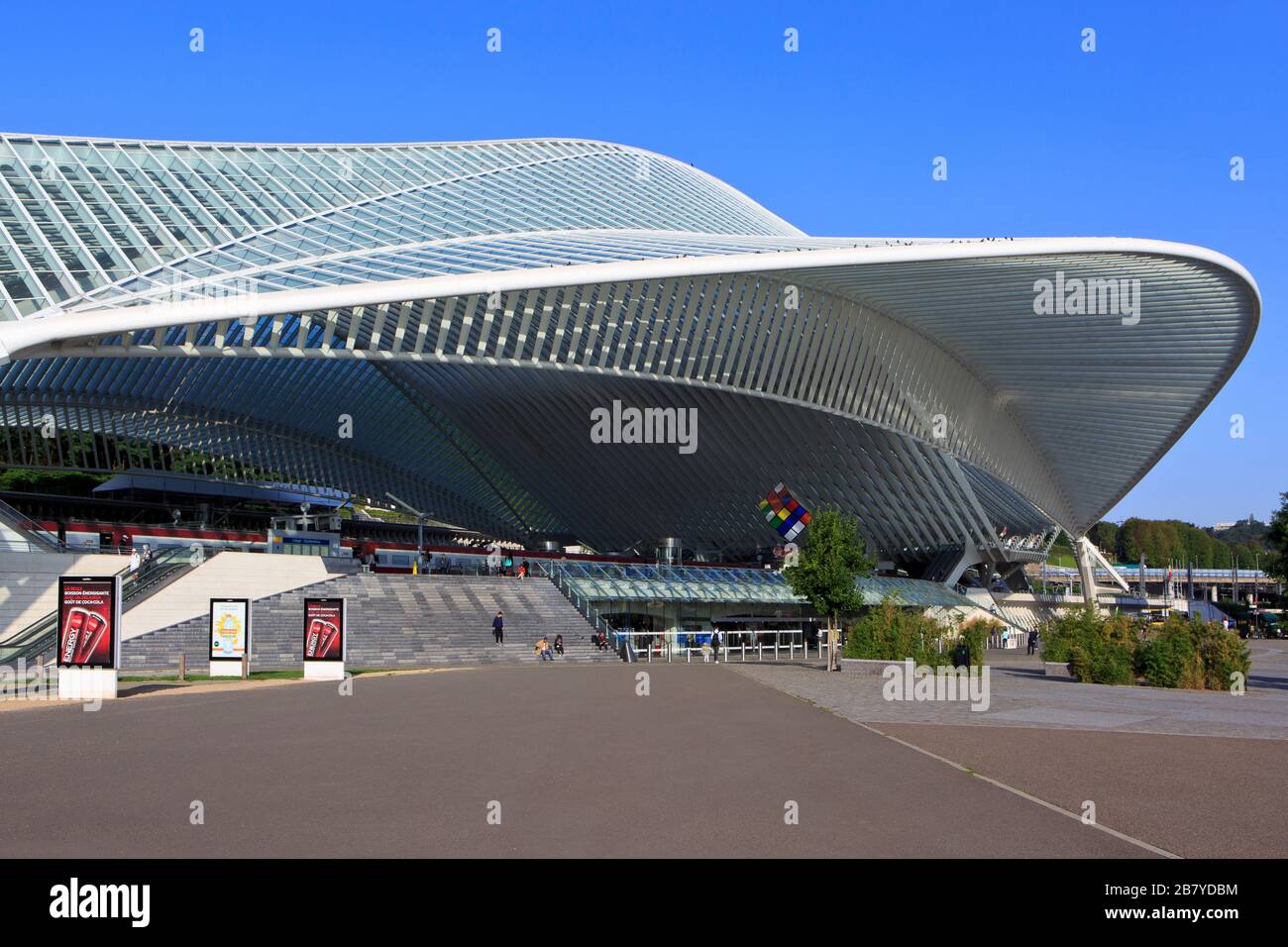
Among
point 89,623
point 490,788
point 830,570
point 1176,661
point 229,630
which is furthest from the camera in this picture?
point 830,570

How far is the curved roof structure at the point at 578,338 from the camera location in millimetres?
34344

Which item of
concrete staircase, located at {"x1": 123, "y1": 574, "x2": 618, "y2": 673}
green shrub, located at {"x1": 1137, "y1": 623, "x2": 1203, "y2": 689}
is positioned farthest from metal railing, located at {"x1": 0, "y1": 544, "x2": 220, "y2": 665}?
green shrub, located at {"x1": 1137, "y1": 623, "x2": 1203, "y2": 689}

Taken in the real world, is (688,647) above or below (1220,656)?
below

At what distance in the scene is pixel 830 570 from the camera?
129 ft

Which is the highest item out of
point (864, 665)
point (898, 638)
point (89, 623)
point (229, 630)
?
point (89, 623)

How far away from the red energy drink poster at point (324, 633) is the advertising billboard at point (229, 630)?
56.3 inches

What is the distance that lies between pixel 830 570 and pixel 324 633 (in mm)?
17015

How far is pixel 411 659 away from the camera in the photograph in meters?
37.3

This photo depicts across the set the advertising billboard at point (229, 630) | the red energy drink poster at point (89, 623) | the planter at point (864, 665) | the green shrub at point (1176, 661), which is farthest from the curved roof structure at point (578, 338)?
the green shrub at point (1176, 661)

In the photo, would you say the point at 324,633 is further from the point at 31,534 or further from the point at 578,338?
the point at 578,338

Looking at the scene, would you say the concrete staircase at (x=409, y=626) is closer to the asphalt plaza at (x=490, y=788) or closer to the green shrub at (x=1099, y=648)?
the asphalt plaza at (x=490, y=788)

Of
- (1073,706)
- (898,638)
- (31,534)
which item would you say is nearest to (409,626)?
(31,534)
